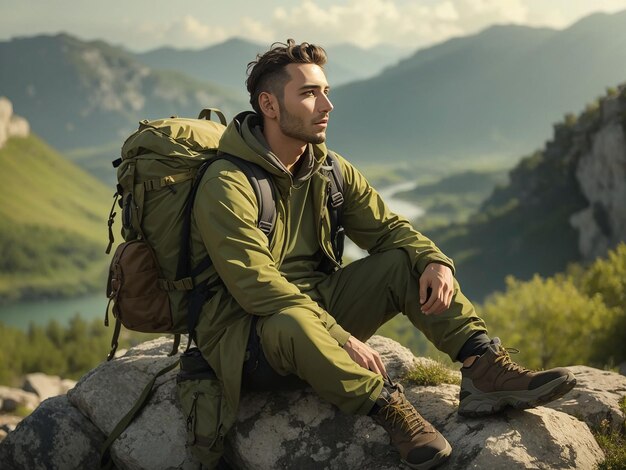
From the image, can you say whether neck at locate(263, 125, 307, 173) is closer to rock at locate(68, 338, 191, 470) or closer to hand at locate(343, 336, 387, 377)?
hand at locate(343, 336, 387, 377)

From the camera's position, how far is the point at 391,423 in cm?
550

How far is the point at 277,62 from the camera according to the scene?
603 centimetres

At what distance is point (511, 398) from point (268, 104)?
3.16 metres

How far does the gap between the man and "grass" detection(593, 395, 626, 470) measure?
0.81 meters

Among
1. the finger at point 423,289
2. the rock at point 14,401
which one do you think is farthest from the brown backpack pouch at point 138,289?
the rock at point 14,401

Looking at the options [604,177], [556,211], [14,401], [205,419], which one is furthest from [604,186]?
[205,419]

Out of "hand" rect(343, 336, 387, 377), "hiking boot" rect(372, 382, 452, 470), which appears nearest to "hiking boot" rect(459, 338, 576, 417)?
"hiking boot" rect(372, 382, 452, 470)

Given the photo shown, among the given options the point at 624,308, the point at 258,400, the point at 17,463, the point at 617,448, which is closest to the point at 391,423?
the point at 258,400

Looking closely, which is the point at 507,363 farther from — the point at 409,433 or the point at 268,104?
the point at 268,104

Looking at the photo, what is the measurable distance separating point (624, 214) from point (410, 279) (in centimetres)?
8674

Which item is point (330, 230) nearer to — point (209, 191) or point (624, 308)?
point (209, 191)

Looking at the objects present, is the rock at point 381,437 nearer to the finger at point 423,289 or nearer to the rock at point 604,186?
the finger at point 423,289

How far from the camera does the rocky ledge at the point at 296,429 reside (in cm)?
546

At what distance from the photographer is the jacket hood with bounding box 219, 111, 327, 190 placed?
229 inches
